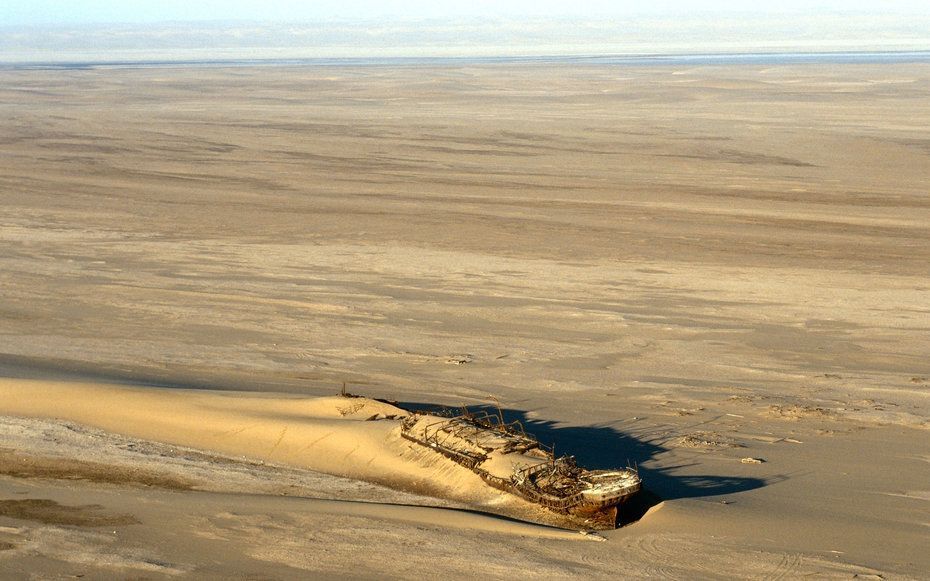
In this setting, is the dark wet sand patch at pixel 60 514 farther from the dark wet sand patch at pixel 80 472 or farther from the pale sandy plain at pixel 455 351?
the dark wet sand patch at pixel 80 472

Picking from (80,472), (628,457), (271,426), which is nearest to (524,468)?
(628,457)

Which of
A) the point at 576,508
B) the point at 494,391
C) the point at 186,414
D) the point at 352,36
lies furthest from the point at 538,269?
the point at 352,36

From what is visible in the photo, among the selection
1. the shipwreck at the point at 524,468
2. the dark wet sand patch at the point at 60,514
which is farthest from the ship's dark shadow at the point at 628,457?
the dark wet sand patch at the point at 60,514

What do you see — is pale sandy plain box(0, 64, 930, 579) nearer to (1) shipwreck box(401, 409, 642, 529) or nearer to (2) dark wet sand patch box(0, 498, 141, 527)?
(2) dark wet sand patch box(0, 498, 141, 527)

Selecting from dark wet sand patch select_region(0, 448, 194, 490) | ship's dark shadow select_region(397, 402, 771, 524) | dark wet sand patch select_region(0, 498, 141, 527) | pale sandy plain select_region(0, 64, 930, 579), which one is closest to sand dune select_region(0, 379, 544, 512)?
pale sandy plain select_region(0, 64, 930, 579)

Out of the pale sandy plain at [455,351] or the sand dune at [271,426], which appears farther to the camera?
the sand dune at [271,426]

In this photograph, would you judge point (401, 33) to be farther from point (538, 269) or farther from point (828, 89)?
point (538, 269)
